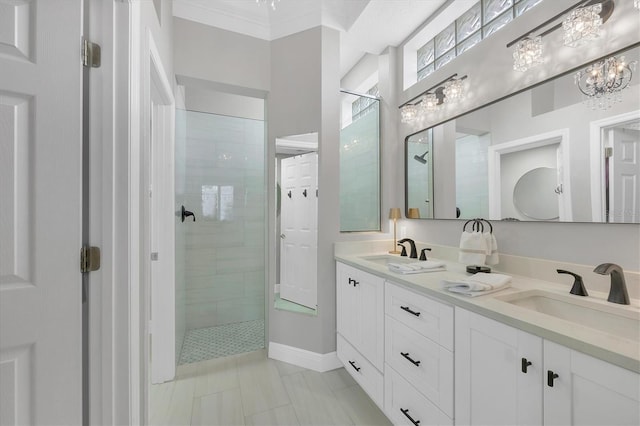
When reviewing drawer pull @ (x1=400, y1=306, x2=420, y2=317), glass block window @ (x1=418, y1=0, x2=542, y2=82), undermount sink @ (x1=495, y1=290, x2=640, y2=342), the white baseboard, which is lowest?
the white baseboard

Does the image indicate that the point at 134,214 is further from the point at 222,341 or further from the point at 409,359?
the point at 222,341

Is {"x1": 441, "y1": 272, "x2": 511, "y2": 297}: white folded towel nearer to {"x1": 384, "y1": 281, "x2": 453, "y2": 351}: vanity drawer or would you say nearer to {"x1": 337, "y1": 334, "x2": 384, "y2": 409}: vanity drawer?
{"x1": 384, "y1": 281, "x2": 453, "y2": 351}: vanity drawer

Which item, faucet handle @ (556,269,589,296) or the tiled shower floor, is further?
the tiled shower floor

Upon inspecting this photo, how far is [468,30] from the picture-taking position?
1.91 m

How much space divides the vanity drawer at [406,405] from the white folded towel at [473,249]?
77 cm

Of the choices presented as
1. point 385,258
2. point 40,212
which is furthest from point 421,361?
point 40,212

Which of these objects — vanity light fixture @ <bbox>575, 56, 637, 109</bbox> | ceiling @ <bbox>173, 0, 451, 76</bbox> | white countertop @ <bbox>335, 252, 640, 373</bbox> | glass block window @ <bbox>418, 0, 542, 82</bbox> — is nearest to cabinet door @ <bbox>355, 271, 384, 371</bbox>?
white countertop @ <bbox>335, 252, 640, 373</bbox>

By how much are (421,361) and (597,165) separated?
1184mm

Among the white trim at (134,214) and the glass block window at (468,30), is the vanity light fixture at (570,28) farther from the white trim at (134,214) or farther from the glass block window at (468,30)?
the white trim at (134,214)

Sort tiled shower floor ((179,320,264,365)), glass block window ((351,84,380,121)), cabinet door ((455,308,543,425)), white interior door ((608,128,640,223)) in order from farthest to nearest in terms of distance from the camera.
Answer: glass block window ((351,84,380,121)), tiled shower floor ((179,320,264,365)), white interior door ((608,128,640,223)), cabinet door ((455,308,543,425))

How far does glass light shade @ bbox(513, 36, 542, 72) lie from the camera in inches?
54.2

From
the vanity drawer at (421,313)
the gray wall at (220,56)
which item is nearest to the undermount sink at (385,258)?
the vanity drawer at (421,313)

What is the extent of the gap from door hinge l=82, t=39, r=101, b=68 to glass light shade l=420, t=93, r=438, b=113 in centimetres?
200

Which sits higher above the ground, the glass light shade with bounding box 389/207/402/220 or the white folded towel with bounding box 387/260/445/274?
the glass light shade with bounding box 389/207/402/220
